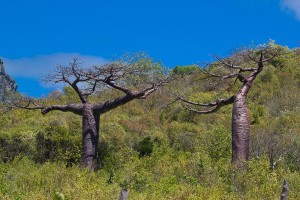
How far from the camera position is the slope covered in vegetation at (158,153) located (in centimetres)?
944

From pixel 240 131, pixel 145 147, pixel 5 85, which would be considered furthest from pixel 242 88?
pixel 5 85

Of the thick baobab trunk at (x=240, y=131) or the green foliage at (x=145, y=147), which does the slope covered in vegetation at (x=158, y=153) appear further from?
the thick baobab trunk at (x=240, y=131)

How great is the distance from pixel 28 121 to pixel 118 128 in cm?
390

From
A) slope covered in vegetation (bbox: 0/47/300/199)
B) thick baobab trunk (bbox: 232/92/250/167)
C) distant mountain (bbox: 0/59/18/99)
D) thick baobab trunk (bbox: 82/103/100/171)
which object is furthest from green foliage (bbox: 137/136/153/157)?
thick baobab trunk (bbox: 232/92/250/167)

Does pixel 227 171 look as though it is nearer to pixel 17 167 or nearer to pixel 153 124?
pixel 17 167

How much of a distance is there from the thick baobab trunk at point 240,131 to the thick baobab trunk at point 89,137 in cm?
469

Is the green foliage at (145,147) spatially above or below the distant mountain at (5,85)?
below

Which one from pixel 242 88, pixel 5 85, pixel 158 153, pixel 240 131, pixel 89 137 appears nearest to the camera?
pixel 240 131

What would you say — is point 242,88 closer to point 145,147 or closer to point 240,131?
point 240,131

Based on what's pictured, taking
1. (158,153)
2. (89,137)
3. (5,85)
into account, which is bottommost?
(158,153)

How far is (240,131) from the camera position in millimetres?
12867

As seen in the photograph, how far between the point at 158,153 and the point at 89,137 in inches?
110

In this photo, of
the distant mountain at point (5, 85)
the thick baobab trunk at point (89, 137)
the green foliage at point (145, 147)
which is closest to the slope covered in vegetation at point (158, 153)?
the green foliage at point (145, 147)

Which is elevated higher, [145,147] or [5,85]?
[5,85]
